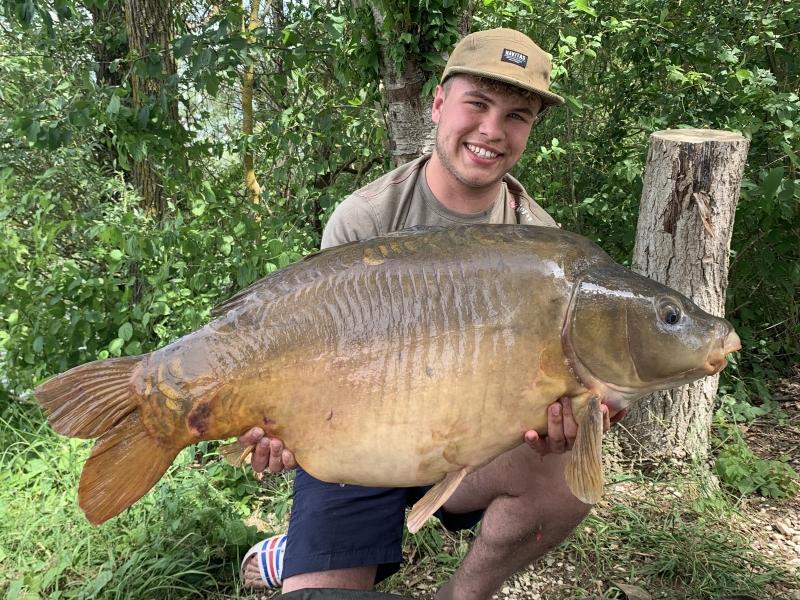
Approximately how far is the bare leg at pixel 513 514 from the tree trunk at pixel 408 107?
1.34 meters

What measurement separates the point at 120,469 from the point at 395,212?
40.4 inches

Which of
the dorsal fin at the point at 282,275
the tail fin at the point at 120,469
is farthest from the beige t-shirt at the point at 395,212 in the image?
the tail fin at the point at 120,469

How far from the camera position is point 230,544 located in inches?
79.3

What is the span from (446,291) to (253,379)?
42 cm

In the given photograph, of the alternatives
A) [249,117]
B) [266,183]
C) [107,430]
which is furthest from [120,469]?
[249,117]

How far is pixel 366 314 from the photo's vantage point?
1223 millimetres

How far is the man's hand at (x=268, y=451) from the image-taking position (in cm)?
125

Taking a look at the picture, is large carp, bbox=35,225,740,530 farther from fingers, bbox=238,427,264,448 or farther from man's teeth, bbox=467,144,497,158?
man's teeth, bbox=467,144,497,158

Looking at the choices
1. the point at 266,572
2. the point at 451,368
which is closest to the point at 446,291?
the point at 451,368

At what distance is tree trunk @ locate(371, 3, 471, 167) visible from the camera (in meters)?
2.37

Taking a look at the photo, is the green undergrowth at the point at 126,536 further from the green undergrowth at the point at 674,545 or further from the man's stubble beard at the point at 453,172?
the man's stubble beard at the point at 453,172

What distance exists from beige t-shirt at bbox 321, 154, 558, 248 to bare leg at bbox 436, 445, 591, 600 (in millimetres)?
703

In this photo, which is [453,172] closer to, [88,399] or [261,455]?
[261,455]

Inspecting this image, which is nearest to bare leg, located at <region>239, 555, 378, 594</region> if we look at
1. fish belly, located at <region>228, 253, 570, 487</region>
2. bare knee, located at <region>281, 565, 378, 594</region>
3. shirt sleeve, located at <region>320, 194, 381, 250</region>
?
bare knee, located at <region>281, 565, 378, 594</region>
